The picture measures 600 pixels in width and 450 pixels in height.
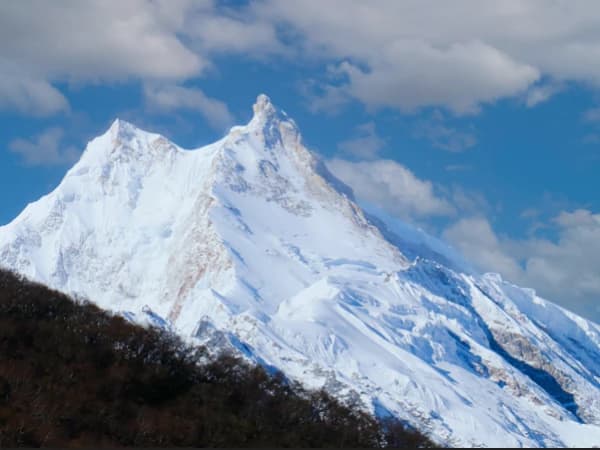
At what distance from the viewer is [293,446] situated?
4066 cm

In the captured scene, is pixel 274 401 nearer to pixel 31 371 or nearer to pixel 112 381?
pixel 112 381

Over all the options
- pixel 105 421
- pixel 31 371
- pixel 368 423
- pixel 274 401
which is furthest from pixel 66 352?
pixel 368 423

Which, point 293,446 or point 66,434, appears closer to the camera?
point 66,434

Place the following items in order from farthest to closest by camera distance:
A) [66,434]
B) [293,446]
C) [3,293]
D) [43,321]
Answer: [3,293]
[43,321]
[293,446]
[66,434]

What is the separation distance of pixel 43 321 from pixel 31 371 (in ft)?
19.5

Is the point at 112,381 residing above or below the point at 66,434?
above

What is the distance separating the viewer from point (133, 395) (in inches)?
1705

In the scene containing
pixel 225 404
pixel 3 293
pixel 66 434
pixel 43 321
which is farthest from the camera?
pixel 3 293

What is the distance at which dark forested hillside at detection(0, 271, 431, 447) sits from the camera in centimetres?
3847

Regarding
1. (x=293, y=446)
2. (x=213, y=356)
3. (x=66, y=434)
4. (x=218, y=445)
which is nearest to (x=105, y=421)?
(x=66, y=434)

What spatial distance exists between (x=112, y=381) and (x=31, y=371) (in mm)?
3471

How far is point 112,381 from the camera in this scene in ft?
141

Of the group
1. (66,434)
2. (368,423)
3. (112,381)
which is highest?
(368,423)

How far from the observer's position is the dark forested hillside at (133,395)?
3847 centimetres
